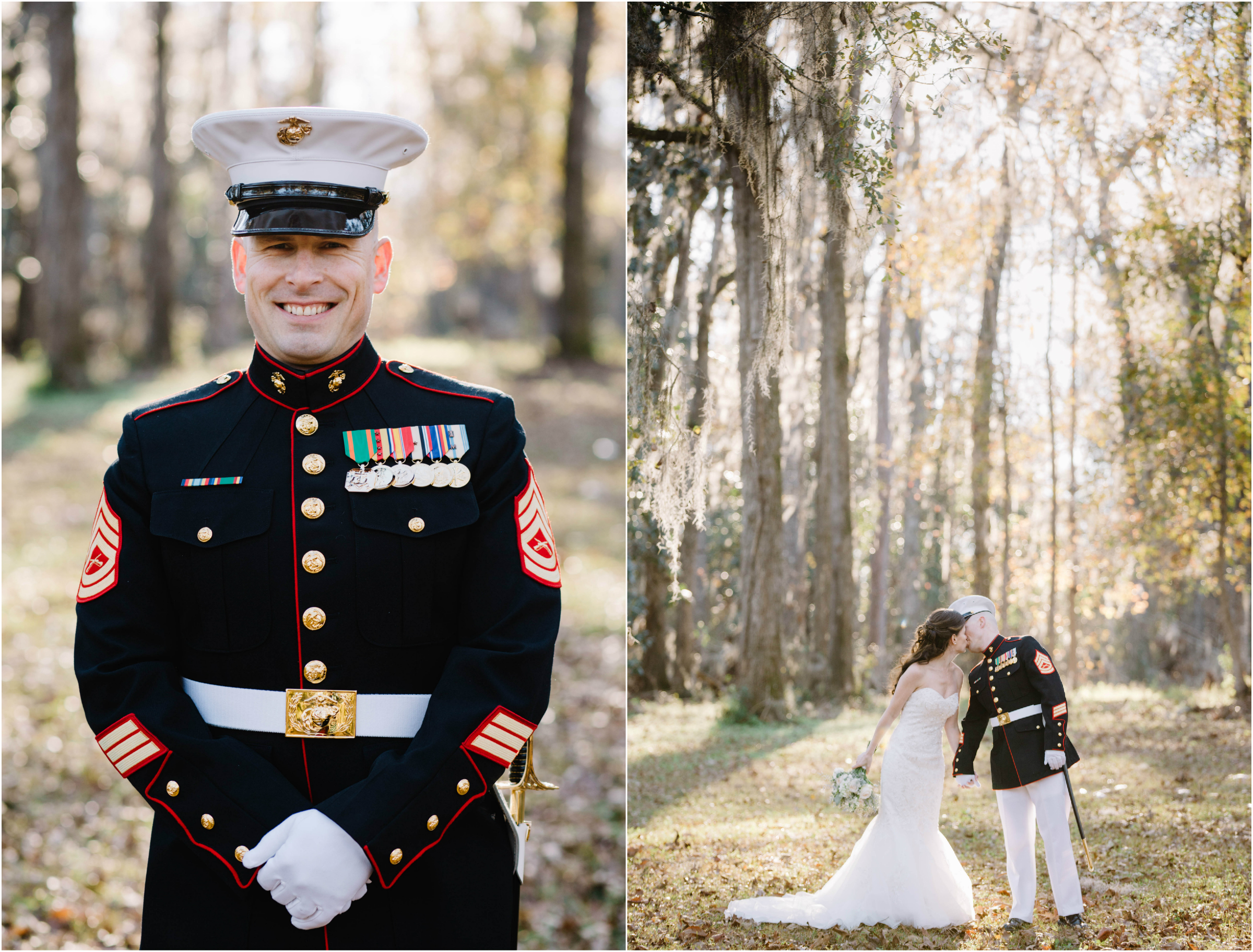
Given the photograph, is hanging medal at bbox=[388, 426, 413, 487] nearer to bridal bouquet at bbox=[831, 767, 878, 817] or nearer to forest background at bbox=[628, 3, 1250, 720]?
forest background at bbox=[628, 3, 1250, 720]

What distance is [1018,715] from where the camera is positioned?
9.27 feet

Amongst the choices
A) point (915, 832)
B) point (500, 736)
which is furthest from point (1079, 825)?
point (500, 736)

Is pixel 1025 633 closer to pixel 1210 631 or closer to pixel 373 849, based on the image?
pixel 1210 631

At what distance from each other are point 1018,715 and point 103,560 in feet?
7.43

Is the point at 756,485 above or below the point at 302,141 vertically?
below

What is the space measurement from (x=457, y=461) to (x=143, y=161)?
26590 millimetres

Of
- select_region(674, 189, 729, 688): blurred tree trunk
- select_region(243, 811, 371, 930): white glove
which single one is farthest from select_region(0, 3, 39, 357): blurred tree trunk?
select_region(243, 811, 371, 930): white glove

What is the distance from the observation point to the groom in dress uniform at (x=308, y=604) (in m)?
1.88

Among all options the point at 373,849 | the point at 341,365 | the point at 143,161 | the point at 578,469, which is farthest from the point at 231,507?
the point at 143,161

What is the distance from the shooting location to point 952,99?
297 cm

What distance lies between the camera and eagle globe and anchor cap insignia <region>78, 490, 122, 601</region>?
6.36 ft

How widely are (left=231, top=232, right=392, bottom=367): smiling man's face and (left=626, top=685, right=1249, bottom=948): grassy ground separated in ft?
5.52

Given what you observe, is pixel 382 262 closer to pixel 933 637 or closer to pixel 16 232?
pixel 933 637

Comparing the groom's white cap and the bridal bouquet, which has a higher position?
the groom's white cap
